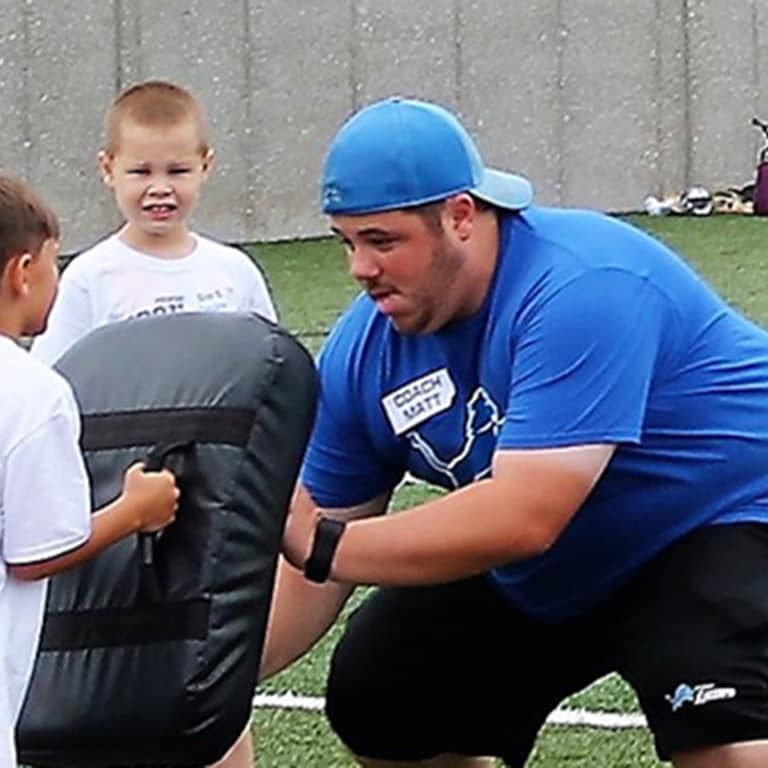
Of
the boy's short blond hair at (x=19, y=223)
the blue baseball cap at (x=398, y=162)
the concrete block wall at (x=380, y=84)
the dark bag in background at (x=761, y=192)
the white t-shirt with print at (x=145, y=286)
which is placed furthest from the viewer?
the dark bag in background at (x=761, y=192)

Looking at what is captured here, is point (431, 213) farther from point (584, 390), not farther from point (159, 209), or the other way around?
point (159, 209)

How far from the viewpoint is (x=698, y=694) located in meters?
3.84

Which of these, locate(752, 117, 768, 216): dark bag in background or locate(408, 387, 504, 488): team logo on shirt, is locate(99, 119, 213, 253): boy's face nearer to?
locate(408, 387, 504, 488): team logo on shirt

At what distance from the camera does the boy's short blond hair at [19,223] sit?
3.47 meters

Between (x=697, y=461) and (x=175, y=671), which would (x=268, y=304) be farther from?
(x=175, y=671)

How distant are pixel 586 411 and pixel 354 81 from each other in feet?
41.9

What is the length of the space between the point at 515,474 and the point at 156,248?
1757 mm

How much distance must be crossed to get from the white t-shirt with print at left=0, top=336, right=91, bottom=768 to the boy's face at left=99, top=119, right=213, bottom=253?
1783 millimetres

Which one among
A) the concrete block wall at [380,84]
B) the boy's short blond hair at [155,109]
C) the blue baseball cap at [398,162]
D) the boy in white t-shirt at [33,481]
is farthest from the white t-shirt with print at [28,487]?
the concrete block wall at [380,84]

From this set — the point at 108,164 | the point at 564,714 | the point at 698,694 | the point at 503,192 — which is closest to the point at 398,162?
the point at 503,192

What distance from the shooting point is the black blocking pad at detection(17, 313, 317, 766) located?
11.5 ft

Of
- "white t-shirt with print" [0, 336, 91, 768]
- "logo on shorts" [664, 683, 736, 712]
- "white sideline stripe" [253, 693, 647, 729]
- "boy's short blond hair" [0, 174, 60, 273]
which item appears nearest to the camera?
"white t-shirt with print" [0, 336, 91, 768]

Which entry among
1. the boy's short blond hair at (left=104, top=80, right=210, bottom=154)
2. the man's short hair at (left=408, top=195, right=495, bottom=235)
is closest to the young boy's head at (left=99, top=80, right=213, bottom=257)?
the boy's short blond hair at (left=104, top=80, right=210, bottom=154)

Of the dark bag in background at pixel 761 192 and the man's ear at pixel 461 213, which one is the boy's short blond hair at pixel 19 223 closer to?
the man's ear at pixel 461 213
